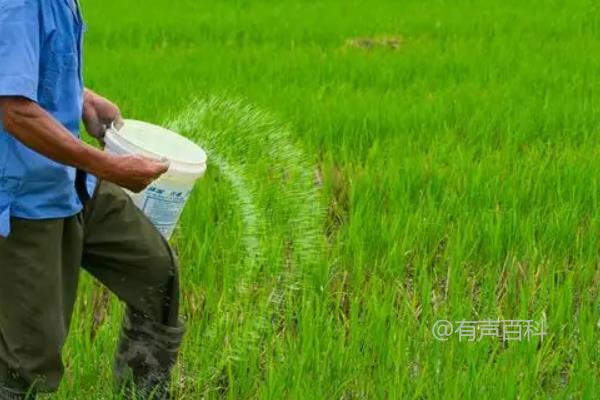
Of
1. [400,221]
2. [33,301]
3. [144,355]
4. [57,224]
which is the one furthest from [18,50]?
[400,221]

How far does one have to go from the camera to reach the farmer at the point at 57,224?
1.63 metres

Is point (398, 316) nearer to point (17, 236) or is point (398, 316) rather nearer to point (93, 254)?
point (93, 254)

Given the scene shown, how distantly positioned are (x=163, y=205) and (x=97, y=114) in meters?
0.27

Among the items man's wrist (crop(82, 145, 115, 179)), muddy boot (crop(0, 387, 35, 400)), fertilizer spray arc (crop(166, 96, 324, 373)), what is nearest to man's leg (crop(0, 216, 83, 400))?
muddy boot (crop(0, 387, 35, 400))

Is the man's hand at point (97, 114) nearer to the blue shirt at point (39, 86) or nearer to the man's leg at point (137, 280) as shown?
the man's leg at point (137, 280)

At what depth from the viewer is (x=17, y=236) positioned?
1762 millimetres

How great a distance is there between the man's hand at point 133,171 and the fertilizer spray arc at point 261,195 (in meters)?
0.57

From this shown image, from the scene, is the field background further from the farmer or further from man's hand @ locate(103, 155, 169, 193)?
man's hand @ locate(103, 155, 169, 193)

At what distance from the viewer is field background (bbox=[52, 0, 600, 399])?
2.14 m

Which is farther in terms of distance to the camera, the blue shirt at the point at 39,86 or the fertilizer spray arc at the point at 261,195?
the fertilizer spray arc at the point at 261,195

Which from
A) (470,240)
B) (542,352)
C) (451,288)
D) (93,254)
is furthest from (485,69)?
(93,254)

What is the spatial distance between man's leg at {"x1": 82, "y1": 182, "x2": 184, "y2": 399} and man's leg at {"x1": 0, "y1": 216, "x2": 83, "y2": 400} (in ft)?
0.31

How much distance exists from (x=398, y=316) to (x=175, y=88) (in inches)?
101

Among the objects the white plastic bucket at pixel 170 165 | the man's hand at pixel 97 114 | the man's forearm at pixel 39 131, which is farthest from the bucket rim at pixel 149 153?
the man's forearm at pixel 39 131
